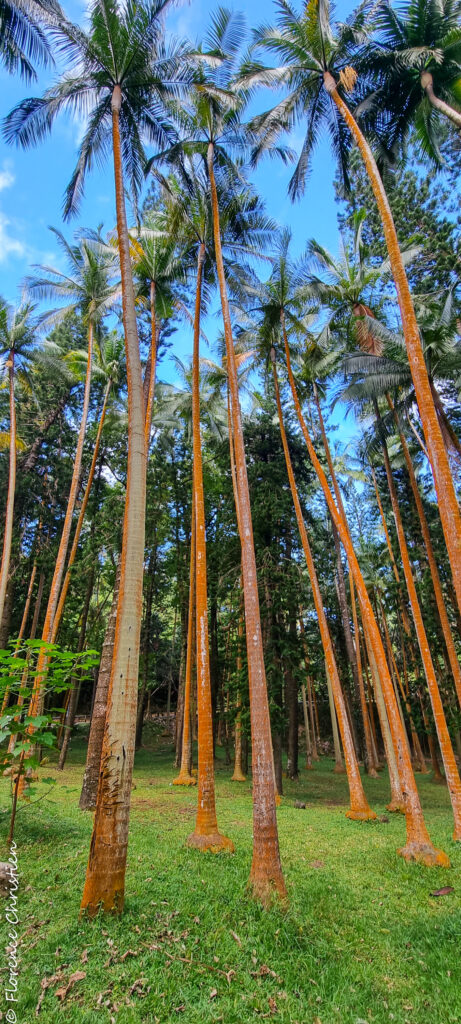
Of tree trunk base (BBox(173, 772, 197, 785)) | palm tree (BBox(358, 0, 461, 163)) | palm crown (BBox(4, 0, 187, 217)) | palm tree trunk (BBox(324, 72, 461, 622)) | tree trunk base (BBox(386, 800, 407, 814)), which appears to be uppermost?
palm tree (BBox(358, 0, 461, 163))

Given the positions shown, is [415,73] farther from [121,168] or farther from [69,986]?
[69,986]

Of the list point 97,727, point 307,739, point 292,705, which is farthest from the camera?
point 307,739

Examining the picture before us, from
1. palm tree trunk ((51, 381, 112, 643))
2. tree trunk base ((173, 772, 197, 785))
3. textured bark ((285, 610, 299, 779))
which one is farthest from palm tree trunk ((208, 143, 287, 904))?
tree trunk base ((173, 772, 197, 785))

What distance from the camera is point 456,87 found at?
A: 845cm

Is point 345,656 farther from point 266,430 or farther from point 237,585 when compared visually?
point 266,430

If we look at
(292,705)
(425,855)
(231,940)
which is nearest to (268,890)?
(231,940)

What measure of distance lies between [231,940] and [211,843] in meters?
2.95

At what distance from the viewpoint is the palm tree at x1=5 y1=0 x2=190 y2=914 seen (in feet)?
13.9

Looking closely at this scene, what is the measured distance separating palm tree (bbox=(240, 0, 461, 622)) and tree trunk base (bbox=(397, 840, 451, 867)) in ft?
15.8

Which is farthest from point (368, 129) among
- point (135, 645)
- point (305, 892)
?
point (305, 892)

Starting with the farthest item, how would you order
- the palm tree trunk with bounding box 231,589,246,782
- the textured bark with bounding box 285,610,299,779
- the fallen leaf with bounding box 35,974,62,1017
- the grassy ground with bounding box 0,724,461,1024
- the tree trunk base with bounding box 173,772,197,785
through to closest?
the textured bark with bounding box 285,610,299,779 → the tree trunk base with bounding box 173,772,197,785 → the palm tree trunk with bounding box 231,589,246,782 → the grassy ground with bounding box 0,724,461,1024 → the fallen leaf with bounding box 35,974,62,1017

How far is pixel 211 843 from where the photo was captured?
22.1 ft

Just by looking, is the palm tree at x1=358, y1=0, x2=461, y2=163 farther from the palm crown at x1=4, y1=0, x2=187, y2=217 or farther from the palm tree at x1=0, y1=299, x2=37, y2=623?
the palm tree at x1=0, y1=299, x2=37, y2=623

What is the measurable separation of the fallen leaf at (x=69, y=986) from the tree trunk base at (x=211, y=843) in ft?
12.3
